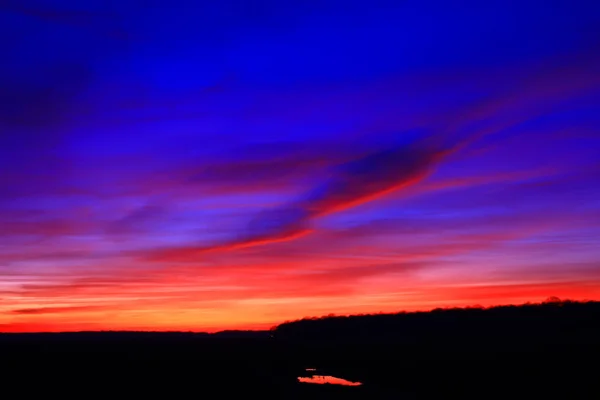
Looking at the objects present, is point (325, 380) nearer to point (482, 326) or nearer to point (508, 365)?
point (508, 365)

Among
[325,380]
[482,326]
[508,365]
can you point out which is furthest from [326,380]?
[482,326]

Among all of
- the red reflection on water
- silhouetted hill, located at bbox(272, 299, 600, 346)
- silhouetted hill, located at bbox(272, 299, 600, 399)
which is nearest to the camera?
silhouetted hill, located at bbox(272, 299, 600, 399)

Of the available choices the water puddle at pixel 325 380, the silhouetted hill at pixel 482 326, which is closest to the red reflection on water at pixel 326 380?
the water puddle at pixel 325 380

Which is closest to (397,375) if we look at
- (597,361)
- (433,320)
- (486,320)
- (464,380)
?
(464,380)

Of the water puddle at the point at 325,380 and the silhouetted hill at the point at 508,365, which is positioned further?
the water puddle at the point at 325,380

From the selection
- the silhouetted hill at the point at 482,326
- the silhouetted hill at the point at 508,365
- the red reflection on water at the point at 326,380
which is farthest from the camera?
the silhouetted hill at the point at 482,326

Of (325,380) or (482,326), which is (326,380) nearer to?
(325,380)

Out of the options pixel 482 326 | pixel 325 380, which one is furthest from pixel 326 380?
pixel 482 326

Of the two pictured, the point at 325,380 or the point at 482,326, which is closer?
the point at 325,380

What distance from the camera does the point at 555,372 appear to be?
38.5 metres

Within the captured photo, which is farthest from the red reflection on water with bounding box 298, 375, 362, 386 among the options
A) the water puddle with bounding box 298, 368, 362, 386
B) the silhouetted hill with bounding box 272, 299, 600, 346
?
the silhouetted hill with bounding box 272, 299, 600, 346

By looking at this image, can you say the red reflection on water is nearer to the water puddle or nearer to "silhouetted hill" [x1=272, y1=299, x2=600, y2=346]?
the water puddle

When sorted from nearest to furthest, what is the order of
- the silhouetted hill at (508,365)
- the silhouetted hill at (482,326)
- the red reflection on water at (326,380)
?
the silhouetted hill at (508,365) < the red reflection on water at (326,380) < the silhouetted hill at (482,326)

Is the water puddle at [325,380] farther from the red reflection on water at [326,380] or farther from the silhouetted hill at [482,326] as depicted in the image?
the silhouetted hill at [482,326]
